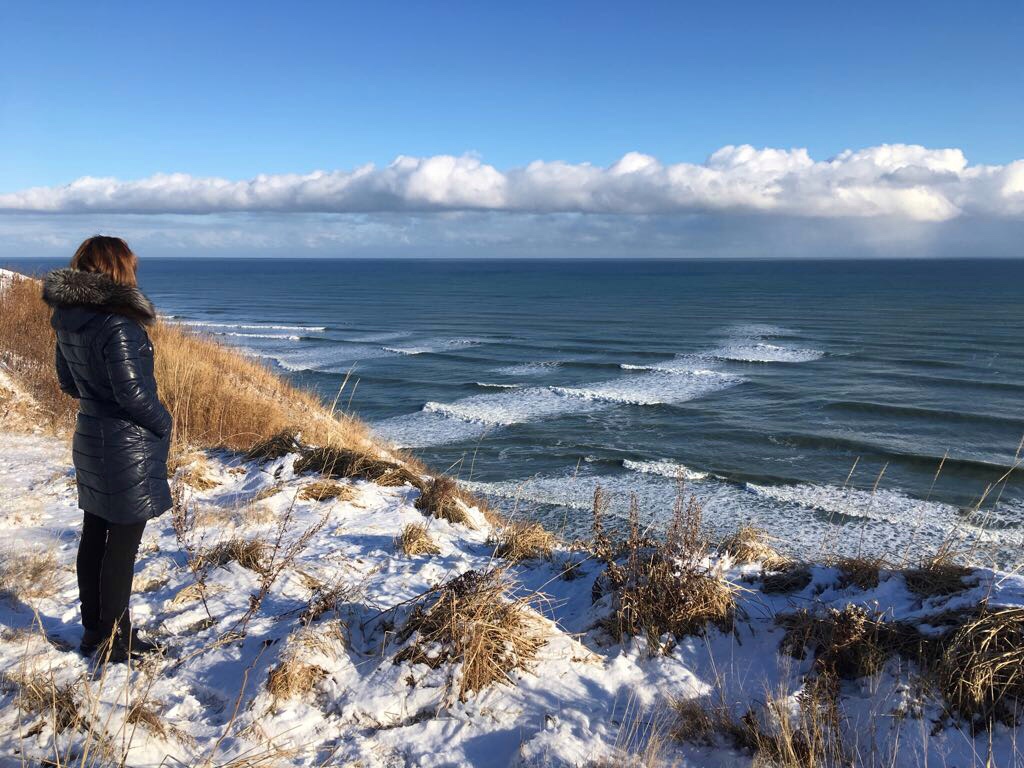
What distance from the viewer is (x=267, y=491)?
5.98 meters

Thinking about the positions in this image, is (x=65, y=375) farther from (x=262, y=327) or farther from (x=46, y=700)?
(x=262, y=327)

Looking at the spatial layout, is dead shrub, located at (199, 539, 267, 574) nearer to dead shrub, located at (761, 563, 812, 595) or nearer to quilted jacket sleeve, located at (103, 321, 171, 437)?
quilted jacket sleeve, located at (103, 321, 171, 437)

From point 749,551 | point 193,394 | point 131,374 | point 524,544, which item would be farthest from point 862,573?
point 193,394

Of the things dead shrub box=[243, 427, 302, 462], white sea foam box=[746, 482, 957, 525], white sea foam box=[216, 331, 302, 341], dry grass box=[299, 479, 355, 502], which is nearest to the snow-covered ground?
dry grass box=[299, 479, 355, 502]

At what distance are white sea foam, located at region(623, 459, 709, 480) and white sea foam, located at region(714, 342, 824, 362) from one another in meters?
14.3

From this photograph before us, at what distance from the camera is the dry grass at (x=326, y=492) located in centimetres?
595

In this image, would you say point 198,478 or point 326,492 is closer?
point 326,492

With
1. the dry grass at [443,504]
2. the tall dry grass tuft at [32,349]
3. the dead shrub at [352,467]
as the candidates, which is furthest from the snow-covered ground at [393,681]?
the tall dry grass tuft at [32,349]

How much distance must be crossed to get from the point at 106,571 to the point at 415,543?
2085 millimetres

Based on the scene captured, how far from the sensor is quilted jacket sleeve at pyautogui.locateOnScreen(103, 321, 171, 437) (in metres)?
3.08

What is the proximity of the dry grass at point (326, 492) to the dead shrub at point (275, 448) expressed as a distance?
1047 mm

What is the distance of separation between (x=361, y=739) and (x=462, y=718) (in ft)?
1.49

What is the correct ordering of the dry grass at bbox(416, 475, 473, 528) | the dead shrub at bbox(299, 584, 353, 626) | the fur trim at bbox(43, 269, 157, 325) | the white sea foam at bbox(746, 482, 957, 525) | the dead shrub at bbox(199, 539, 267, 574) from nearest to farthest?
the fur trim at bbox(43, 269, 157, 325) < the dead shrub at bbox(299, 584, 353, 626) < the dead shrub at bbox(199, 539, 267, 574) < the dry grass at bbox(416, 475, 473, 528) < the white sea foam at bbox(746, 482, 957, 525)

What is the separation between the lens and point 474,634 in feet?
10.8
